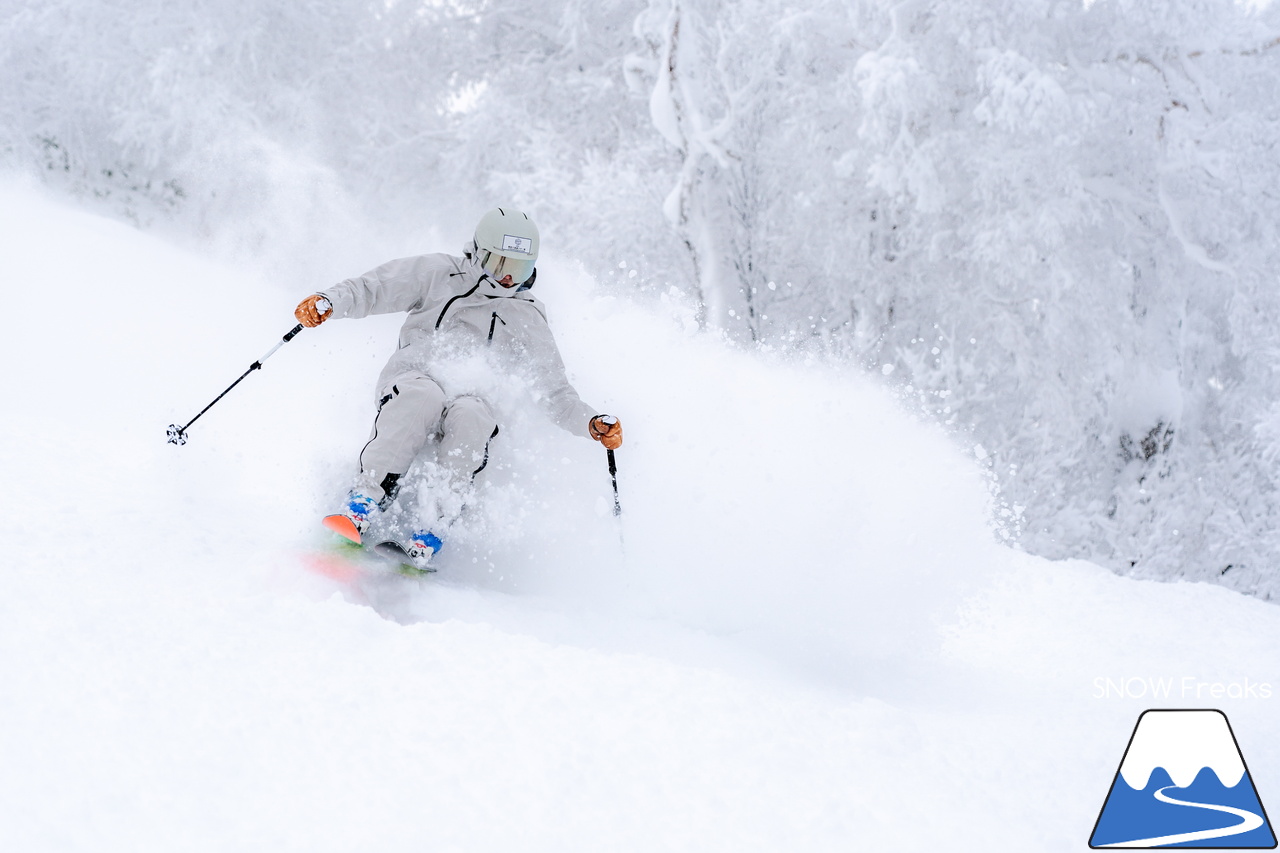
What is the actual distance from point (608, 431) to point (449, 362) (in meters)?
0.70

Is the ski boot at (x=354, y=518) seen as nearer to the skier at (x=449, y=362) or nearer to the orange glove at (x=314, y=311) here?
the skier at (x=449, y=362)

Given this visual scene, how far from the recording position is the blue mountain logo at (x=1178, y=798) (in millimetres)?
2107

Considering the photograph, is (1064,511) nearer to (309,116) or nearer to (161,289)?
(161,289)

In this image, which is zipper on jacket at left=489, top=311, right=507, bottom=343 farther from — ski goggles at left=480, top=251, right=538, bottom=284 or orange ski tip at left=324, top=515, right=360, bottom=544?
orange ski tip at left=324, top=515, right=360, bottom=544

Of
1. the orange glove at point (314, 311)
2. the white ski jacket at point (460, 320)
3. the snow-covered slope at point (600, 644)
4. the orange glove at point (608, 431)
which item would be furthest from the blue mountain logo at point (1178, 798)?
the orange glove at point (314, 311)

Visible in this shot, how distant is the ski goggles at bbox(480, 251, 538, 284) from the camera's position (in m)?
3.71

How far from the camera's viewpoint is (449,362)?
12.1ft

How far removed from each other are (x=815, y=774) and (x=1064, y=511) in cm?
927

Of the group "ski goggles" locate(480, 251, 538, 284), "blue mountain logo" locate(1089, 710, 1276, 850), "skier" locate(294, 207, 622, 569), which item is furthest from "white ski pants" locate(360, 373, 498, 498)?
"blue mountain logo" locate(1089, 710, 1276, 850)

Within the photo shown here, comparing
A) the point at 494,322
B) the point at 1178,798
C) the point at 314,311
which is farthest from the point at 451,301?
the point at 1178,798

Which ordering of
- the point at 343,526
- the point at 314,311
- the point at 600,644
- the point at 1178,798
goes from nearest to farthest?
1. the point at 1178,798
2. the point at 600,644
3. the point at 343,526
4. the point at 314,311

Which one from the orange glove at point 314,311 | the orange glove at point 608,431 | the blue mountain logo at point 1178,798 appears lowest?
the blue mountain logo at point 1178,798

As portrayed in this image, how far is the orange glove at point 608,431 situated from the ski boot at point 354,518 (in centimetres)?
88

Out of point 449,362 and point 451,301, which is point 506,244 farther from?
point 449,362
